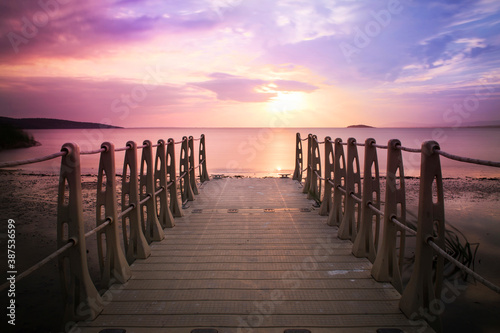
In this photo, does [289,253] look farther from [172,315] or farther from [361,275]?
[172,315]

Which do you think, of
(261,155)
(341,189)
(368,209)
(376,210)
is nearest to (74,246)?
(376,210)

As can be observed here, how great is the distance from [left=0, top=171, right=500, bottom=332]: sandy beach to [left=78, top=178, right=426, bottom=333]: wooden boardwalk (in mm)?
1613

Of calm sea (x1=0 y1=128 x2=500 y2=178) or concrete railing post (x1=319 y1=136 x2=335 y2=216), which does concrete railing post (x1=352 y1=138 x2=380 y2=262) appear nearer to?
concrete railing post (x1=319 y1=136 x2=335 y2=216)

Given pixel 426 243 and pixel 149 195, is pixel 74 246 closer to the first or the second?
pixel 149 195

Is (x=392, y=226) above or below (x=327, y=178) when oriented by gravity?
below

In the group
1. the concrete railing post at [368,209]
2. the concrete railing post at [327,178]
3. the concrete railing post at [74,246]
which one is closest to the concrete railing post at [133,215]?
the concrete railing post at [74,246]

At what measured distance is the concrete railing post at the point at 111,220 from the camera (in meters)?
2.74

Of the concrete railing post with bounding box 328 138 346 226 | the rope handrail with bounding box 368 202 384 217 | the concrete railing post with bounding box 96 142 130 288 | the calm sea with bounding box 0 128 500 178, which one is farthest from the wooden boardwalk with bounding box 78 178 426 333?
the calm sea with bounding box 0 128 500 178

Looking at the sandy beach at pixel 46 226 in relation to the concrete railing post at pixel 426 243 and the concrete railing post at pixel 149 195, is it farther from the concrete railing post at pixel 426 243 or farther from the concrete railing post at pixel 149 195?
the concrete railing post at pixel 426 243

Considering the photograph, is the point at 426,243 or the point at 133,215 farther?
the point at 133,215

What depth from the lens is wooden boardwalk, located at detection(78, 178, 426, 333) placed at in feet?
7.55

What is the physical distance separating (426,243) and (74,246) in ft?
8.68

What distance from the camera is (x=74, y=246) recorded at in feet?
7.36

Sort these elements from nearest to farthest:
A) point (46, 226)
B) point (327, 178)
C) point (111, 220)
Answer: point (111, 220) < point (327, 178) < point (46, 226)
